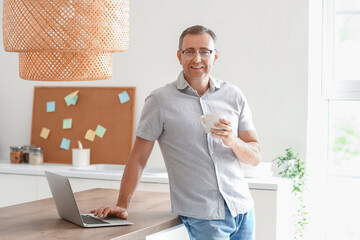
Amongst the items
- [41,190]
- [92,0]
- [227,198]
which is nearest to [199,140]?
[227,198]

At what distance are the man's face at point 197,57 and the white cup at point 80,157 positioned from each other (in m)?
1.91

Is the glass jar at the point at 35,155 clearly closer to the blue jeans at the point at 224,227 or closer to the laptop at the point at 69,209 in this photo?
the laptop at the point at 69,209

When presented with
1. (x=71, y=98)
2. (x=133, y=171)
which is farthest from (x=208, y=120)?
(x=71, y=98)

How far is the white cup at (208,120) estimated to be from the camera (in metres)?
2.34

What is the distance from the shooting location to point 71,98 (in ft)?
14.5

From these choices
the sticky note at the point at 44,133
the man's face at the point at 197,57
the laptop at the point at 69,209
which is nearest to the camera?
the laptop at the point at 69,209

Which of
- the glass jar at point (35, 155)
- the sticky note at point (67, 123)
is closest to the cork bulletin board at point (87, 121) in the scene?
the sticky note at point (67, 123)

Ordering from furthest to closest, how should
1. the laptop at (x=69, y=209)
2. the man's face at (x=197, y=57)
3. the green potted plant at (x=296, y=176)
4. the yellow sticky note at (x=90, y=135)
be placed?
1. the yellow sticky note at (x=90, y=135)
2. the green potted plant at (x=296, y=176)
3. the man's face at (x=197, y=57)
4. the laptop at (x=69, y=209)

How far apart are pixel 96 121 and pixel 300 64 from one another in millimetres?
1480

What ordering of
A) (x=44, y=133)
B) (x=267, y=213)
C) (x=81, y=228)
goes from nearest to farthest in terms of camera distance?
(x=81, y=228) < (x=267, y=213) < (x=44, y=133)

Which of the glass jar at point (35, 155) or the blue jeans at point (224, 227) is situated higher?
the glass jar at point (35, 155)

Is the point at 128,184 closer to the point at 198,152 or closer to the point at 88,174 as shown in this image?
the point at 198,152

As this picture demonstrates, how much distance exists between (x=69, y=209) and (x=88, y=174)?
5.08 feet

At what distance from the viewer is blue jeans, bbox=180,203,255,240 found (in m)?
2.37
